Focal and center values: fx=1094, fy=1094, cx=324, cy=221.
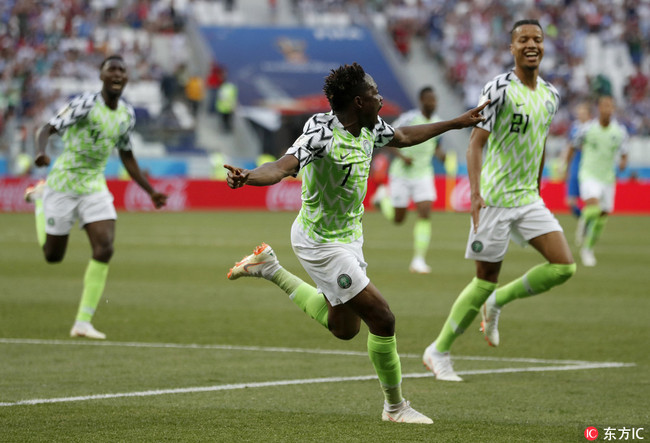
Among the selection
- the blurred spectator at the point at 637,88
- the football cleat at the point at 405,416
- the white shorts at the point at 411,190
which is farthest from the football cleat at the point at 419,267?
the blurred spectator at the point at 637,88

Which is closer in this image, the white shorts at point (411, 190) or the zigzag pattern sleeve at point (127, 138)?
the zigzag pattern sleeve at point (127, 138)

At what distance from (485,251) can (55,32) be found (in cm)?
3281

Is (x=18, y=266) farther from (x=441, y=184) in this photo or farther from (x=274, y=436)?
(x=441, y=184)

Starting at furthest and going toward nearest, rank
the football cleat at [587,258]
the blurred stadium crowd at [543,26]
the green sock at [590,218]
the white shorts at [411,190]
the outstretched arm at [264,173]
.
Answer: the blurred stadium crowd at [543,26] < the football cleat at [587,258] < the green sock at [590,218] < the white shorts at [411,190] < the outstretched arm at [264,173]

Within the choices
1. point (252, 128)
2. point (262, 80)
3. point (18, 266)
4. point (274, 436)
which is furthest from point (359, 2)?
point (274, 436)

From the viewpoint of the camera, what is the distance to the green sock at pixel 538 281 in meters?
8.41

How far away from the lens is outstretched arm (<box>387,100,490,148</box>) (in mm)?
7027

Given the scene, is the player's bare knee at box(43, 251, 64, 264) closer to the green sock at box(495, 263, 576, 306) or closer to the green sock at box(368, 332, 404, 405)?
the green sock at box(495, 263, 576, 306)

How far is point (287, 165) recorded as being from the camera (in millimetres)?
6051

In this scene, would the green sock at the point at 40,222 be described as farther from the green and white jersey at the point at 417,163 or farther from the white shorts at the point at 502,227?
the green and white jersey at the point at 417,163

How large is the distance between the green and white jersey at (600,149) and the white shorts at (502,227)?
418 inches

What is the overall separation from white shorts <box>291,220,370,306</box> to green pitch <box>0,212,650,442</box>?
2.58ft

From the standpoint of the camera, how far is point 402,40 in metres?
44.5

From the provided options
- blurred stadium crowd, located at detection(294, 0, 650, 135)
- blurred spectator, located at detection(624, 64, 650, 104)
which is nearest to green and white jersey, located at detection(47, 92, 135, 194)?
blurred stadium crowd, located at detection(294, 0, 650, 135)
